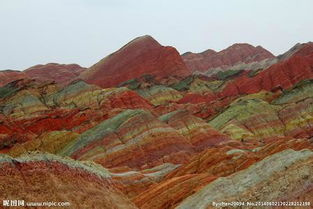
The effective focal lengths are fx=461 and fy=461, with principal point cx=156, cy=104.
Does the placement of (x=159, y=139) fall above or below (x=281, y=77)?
below

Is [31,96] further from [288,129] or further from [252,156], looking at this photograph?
[252,156]

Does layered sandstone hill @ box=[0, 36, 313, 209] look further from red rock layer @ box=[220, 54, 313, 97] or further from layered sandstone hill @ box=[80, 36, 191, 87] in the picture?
layered sandstone hill @ box=[80, 36, 191, 87]

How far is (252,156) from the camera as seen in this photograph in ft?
172

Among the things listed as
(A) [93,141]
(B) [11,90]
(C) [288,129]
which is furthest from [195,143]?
(B) [11,90]

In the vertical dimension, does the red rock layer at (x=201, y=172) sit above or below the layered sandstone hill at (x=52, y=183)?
below

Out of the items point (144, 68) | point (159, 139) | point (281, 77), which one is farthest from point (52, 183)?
point (144, 68)

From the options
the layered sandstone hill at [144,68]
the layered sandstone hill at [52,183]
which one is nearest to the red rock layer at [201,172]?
the layered sandstone hill at [52,183]

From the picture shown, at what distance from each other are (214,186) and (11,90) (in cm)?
12647

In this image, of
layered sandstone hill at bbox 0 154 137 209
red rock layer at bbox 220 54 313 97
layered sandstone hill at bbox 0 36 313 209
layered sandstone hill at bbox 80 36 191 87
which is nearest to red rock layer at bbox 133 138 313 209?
layered sandstone hill at bbox 0 36 313 209

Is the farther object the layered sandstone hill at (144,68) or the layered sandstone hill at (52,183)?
the layered sandstone hill at (144,68)

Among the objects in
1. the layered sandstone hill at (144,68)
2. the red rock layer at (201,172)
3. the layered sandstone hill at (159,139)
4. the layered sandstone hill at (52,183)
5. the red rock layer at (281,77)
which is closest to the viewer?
the layered sandstone hill at (52,183)

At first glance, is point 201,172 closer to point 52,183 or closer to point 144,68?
point 52,183

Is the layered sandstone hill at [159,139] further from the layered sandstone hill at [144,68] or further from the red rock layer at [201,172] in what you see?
the layered sandstone hill at [144,68]

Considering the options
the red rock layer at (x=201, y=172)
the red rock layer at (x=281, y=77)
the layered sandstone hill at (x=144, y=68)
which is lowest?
the red rock layer at (x=201, y=172)
